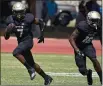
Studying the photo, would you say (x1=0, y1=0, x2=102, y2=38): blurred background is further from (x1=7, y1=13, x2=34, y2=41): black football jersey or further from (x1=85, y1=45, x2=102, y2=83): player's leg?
(x1=85, y1=45, x2=102, y2=83): player's leg

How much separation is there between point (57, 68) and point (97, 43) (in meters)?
8.37

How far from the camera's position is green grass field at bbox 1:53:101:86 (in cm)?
1087

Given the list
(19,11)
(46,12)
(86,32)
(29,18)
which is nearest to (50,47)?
(46,12)

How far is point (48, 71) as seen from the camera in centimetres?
1299

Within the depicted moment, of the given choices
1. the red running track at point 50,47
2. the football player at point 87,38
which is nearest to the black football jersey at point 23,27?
the football player at point 87,38

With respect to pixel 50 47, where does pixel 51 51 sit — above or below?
above

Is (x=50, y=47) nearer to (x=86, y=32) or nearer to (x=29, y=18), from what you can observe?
(x=29, y=18)

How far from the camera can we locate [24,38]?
10.4m

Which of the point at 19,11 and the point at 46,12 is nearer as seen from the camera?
the point at 19,11

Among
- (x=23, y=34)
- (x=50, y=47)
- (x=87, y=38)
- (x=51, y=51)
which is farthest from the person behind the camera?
(x=50, y=47)

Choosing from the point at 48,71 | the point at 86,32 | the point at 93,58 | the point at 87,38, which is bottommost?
the point at 48,71

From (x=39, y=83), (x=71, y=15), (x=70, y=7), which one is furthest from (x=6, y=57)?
(x=70, y=7)

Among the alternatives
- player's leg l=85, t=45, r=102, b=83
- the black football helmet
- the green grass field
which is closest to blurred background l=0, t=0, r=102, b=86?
the green grass field

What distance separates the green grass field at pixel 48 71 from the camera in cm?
1087
